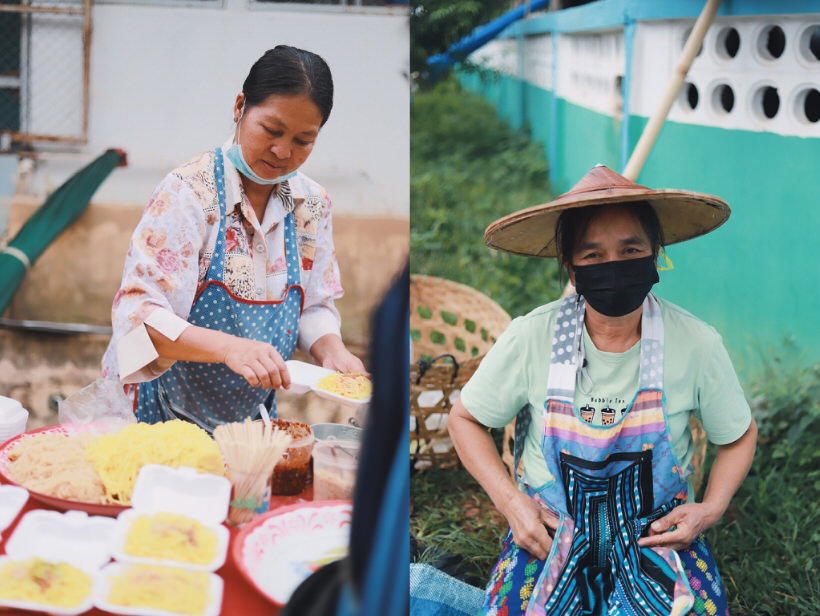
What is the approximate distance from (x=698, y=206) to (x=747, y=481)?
1547 mm

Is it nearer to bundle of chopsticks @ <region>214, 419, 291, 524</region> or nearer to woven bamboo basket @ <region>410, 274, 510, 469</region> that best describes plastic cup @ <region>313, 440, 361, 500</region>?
bundle of chopsticks @ <region>214, 419, 291, 524</region>

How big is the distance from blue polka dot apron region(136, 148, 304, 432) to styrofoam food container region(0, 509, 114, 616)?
0.94 feet

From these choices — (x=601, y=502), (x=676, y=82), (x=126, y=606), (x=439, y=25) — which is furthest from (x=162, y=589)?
(x=439, y=25)

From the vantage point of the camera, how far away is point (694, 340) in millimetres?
2141

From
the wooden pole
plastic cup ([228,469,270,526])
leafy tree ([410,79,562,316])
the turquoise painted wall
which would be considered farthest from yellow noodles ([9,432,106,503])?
leafy tree ([410,79,562,316])

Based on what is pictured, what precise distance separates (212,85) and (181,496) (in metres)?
0.90

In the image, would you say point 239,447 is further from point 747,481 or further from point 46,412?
point 747,481

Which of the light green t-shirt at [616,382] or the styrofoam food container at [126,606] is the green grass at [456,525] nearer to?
the light green t-shirt at [616,382]

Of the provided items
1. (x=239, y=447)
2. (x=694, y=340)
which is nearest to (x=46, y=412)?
(x=239, y=447)

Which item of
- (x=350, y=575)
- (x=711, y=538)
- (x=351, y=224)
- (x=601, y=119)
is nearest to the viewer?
(x=350, y=575)

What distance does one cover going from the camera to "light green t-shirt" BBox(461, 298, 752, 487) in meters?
2.13

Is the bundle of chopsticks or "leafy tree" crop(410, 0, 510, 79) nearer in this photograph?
the bundle of chopsticks

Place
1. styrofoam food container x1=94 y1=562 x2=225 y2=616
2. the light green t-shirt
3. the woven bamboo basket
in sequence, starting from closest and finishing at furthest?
styrofoam food container x1=94 y1=562 x2=225 y2=616, the light green t-shirt, the woven bamboo basket

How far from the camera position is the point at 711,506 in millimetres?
2115
